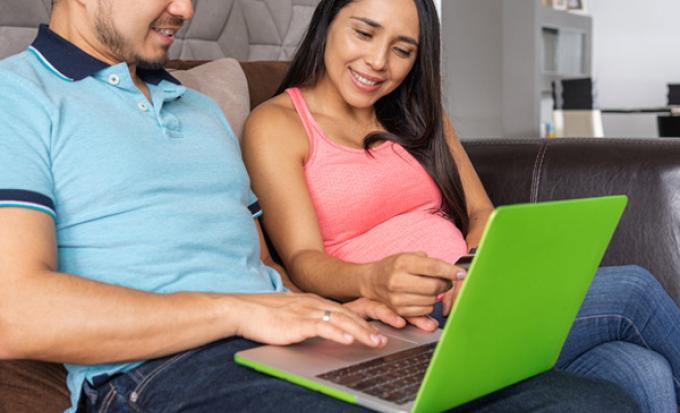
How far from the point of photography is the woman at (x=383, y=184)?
1194 mm

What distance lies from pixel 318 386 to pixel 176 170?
1.27ft

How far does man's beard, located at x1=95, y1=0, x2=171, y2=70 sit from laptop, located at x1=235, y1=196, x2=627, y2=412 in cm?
44

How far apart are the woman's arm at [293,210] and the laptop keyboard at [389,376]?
0.61 ft

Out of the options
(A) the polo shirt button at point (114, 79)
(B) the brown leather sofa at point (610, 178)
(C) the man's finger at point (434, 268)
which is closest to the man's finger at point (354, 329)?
(C) the man's finger at point (434, 268)

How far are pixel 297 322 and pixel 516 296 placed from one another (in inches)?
10.4

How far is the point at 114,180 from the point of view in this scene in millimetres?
970

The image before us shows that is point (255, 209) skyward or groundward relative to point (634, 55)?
skyward

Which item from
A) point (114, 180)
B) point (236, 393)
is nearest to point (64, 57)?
point (114, 180)

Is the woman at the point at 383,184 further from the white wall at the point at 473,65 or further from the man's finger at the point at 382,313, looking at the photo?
the white wall at the point at 473,65

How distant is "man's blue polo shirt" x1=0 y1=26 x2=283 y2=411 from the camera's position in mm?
931

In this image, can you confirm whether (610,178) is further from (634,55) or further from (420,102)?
(634,55)

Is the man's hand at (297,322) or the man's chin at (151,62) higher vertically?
the man's chin at (151,62)

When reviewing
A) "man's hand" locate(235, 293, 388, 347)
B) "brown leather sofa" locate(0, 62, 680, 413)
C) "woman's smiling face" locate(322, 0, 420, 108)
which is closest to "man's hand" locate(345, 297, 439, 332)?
"man's hand" locate(235, 293, 388, 347)

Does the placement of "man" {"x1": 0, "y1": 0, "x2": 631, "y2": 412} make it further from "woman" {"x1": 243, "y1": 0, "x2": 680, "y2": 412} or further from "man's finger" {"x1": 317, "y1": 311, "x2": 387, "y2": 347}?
"woman" {"x1": 243, "y1": 0, "x2": 680, "y2": 412}
